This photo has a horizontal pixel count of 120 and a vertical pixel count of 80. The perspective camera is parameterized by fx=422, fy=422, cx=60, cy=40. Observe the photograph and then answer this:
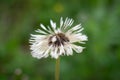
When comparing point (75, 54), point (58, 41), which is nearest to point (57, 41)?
point (58, 41)

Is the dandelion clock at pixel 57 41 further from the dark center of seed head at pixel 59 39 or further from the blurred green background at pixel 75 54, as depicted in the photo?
the blurred green background at pixel 75 54

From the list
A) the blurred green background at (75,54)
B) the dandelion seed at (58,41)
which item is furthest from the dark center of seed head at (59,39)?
the blurred green background at (75,54)

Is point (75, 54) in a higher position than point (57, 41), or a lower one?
higher

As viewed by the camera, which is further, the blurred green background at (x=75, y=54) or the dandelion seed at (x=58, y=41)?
the blurred green background at (x=75, y=54)

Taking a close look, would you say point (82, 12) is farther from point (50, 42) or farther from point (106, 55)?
point (50, 42)

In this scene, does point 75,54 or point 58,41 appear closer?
point 58,41

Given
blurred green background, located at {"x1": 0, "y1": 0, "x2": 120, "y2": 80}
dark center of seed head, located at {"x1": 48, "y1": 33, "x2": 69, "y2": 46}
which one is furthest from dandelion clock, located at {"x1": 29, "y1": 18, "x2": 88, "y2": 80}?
blurred green background, located at {"x1": 0, "y1": 0, "x2": 120, "y2": 80}

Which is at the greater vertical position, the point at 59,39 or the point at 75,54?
the point at 75,54

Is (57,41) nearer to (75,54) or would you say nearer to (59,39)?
(59,39)
